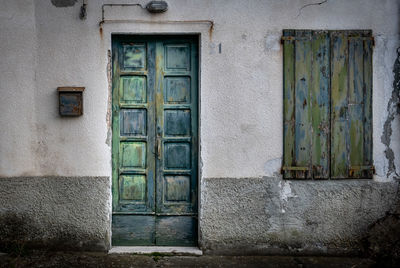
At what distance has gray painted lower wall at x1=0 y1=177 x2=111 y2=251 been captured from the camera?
4633 mm

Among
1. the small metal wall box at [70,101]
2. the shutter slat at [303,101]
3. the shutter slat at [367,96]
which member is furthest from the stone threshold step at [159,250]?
the shutter slat at [367,96]

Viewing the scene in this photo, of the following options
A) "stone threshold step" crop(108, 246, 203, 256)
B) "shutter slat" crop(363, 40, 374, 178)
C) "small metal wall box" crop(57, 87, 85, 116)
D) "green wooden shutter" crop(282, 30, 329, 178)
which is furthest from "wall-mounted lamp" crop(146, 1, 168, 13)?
"stone threshold step" crop(108, 246, 203, 256)

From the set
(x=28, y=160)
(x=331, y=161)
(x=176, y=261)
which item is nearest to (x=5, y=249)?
(x=28, y=160)

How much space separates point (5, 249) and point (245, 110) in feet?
10.5

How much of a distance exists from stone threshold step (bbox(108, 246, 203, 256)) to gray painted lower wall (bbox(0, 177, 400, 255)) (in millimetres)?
115

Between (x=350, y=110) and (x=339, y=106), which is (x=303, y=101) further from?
(x=350, y=110)

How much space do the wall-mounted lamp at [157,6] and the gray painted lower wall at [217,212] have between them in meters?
2.02

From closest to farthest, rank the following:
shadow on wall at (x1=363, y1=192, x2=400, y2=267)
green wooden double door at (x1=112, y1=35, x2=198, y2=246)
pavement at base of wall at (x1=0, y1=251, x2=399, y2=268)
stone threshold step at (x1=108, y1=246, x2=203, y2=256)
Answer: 1. pavement at base of wall at (x1=0, y1=251, x2=399, y2=268)
2. shadow on wall at (x1=363, y1=192, x2=400, y2=267)
3. stone threshold step at (x1=108, y1=246, x2=203, y2=256)
4. green wooden double door at (x1=112, y1=35, x2=198, y2=246)

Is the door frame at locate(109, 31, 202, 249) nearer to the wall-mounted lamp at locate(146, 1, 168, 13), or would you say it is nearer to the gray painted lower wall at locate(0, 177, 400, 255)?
the gray painted lower wall at locate(0, 177, 400, 255)

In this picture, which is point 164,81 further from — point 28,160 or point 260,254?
point 260,254

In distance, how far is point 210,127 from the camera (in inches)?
183

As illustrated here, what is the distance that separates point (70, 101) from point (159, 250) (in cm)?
200

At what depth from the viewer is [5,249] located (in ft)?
15.1

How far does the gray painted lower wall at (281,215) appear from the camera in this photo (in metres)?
4.63
